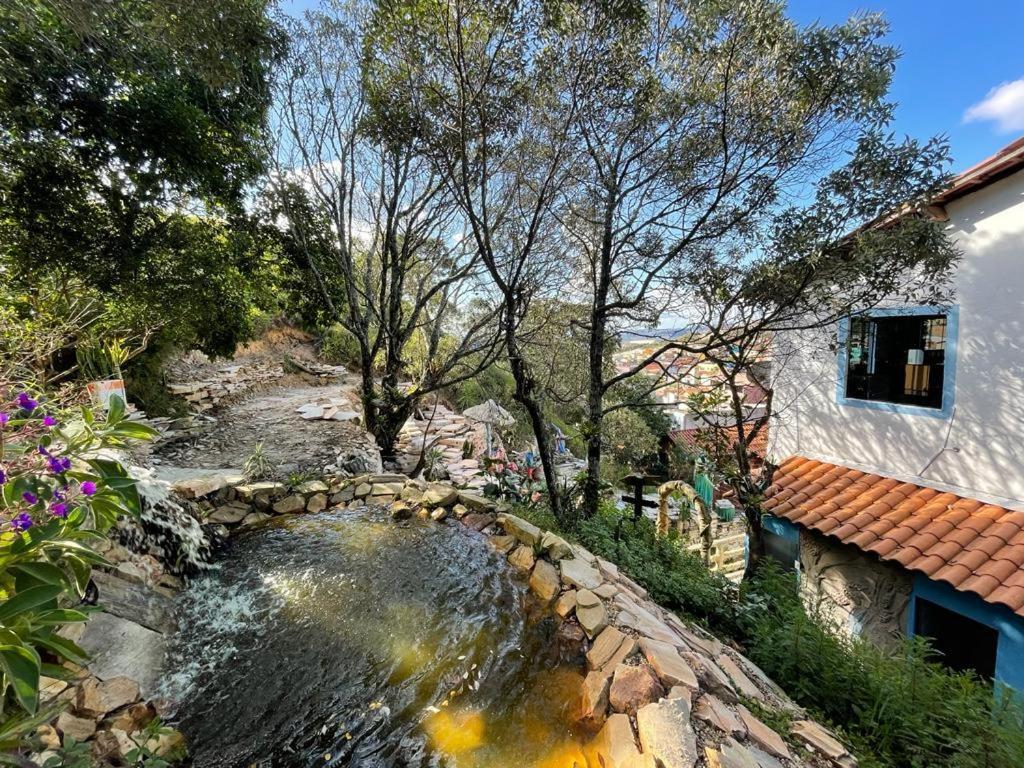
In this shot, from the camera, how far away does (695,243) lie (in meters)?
5.32

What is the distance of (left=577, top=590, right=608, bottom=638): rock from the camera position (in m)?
2.69

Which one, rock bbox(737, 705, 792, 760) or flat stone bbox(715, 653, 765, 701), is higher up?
rock bbox(737, 705, 792, 760)

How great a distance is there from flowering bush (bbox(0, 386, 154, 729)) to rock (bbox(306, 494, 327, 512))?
2730 millimetres

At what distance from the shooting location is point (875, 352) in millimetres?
5328

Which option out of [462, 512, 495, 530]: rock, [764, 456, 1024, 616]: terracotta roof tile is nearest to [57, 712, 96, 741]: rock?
[462, 512, 495, 530]: rock

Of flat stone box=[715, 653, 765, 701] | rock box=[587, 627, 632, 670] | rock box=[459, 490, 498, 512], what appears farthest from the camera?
rock box=[459, 490, 498, 512]

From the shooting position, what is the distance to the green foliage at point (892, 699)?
7.40 feet

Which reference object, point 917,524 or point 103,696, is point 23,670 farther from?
point 917,524

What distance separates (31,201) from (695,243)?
24.0 feet

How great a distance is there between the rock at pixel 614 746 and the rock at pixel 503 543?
181 cm

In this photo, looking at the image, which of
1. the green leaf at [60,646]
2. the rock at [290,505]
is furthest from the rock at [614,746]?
the rock at [290,505]

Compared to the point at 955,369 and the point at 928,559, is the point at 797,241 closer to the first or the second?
the point at 955,369

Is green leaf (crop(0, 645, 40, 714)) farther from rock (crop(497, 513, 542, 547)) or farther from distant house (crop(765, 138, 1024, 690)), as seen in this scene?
distant house (crop(765, 138, 1024, 690))

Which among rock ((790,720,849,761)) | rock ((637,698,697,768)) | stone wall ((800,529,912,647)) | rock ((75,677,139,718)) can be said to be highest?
rock ((75,677,139,718))
